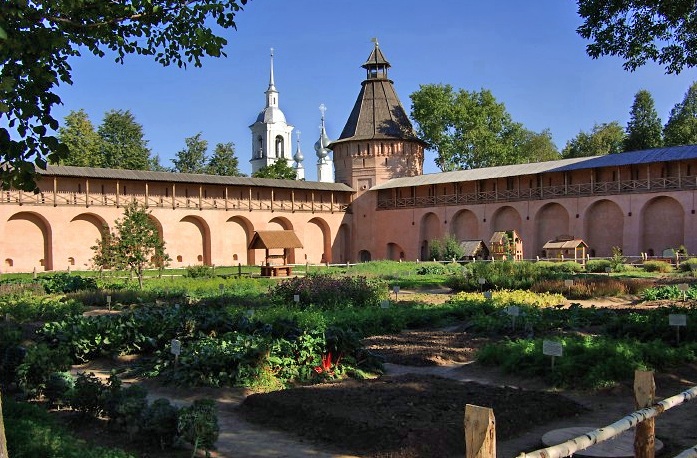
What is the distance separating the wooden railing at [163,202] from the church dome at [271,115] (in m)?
29.4

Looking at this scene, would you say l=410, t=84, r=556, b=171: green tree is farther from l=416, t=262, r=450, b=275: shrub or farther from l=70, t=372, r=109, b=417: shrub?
l=70, t=372, r=109, b=417: shrub

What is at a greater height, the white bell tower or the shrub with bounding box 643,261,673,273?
the white bell tower

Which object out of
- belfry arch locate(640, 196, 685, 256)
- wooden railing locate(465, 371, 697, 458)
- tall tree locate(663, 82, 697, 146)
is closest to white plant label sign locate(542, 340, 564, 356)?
wooden railing locate(465, 371, 697, 458)

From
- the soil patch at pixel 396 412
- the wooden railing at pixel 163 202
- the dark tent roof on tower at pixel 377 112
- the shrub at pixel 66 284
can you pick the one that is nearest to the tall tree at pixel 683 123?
the dark tent roof on tower at pixel 377 112

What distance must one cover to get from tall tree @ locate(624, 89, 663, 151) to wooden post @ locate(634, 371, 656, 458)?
41730 mm

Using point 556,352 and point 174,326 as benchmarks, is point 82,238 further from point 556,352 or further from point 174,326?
point 556,352

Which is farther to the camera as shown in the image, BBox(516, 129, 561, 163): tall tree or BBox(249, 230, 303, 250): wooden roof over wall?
BBox(516, 129, 561, 163): tall tree

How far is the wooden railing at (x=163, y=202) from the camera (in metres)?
29.5

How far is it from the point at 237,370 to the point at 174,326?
2.20 meters

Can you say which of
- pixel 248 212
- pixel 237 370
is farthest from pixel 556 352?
pixel 248 212

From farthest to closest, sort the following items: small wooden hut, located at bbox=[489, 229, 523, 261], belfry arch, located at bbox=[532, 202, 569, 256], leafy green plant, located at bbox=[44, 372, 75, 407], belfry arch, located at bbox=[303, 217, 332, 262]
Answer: belfry arch, located at bbox=[303, 217, 332, 262]
belfry arch, located at bbox=[532, 202, 569, 256]
small wooden hut, located at bbox=[489, 229, 523, 261]
leafy green plant, located at bbox=[44, 372, 75, 407]

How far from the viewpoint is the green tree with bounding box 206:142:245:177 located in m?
51.8

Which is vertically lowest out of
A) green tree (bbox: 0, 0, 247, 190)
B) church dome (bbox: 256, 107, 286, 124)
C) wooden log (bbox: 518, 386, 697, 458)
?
wooden log (bbox: 518, 386, 697, 458)

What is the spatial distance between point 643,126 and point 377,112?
666 inches
